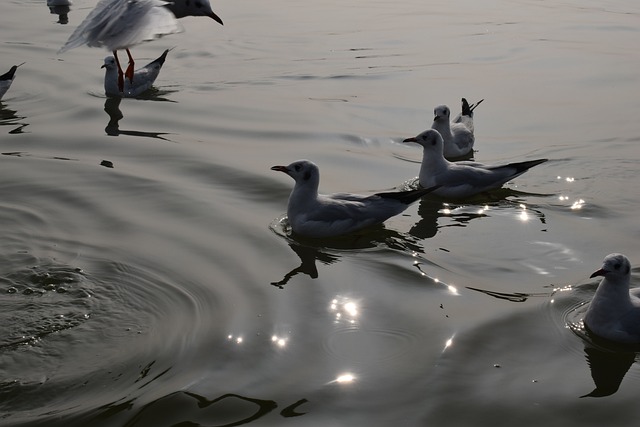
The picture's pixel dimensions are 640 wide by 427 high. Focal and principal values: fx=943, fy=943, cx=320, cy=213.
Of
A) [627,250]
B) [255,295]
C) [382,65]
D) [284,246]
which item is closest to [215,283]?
[255,295]

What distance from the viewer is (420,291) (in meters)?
8.18

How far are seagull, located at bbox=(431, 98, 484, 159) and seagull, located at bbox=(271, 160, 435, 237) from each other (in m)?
2.95

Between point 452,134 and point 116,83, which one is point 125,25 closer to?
point 452,134

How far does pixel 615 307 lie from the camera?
7.31 metres

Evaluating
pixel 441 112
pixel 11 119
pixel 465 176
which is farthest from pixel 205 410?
pixel 11 119

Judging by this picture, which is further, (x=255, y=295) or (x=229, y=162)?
(x=229, y=162)

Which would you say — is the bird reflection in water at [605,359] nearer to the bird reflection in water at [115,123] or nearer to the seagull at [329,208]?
the seagull at [329,208]

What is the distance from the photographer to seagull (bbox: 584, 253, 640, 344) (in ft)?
23.9

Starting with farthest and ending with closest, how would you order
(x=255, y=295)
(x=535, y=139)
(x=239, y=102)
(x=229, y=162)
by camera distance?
(x=239, y=102)
(x=535, y=139)
(x=229, y=162)
(x=255, y=295)

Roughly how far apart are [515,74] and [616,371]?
10.6m

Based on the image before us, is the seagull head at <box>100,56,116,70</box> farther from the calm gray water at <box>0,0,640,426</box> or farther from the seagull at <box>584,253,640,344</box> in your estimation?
the seagull at <box>584,253,640,344</box>

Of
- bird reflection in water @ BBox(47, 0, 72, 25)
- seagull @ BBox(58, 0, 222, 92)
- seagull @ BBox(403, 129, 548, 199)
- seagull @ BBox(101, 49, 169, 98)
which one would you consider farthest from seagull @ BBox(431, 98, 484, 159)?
bird reflection in water @ BBox(47, 0, 72, 25)

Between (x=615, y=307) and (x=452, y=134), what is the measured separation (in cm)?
581

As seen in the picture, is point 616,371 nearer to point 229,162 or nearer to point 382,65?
point 229,162
